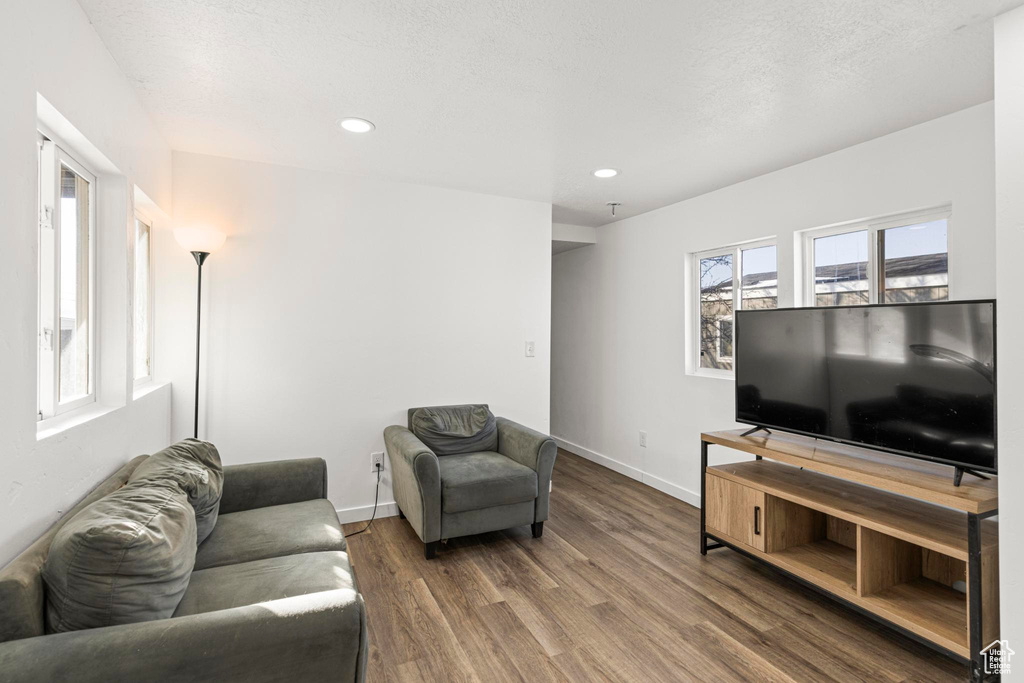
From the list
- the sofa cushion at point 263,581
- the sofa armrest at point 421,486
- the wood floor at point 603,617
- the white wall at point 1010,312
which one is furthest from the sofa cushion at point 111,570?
the white wall at point 1010,312

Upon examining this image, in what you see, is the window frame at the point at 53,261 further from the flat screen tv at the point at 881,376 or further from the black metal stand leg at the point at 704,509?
the flat screen tv at the point at 881,376

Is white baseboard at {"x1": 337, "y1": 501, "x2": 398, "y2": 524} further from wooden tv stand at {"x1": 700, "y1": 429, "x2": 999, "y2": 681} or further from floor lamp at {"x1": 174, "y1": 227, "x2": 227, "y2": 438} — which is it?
wooden tv stand at {"x1": 700, "y1": 429, "x2": 999, "y2": 681}

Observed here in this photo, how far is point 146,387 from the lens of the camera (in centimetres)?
274

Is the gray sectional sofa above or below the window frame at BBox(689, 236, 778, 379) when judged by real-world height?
below

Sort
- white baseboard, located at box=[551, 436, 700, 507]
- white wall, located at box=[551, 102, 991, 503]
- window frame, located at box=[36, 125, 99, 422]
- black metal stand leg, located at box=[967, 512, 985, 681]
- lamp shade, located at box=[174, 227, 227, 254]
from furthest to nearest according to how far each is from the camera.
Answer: white baseboard, located at box=[551, 436, 700, 507] < lamp shade, located at box=[174, 227, 227, 254] < white wall, located at box=[551, 102, 991, 503] < black metal stand leg, located at box=[967, 512, 985, 681] < window frame, located at box=[36, 125, 99, 422]

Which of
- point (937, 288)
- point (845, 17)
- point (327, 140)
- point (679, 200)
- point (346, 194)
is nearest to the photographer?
point (845, 17)

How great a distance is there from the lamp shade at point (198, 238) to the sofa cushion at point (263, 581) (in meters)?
1.83

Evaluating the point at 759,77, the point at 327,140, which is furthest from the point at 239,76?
the point at 759,77

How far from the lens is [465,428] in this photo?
11.8 feet

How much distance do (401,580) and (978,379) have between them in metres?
2.82

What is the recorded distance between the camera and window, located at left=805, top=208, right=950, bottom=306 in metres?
2.60

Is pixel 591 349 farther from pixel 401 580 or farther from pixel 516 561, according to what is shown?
pixel 401 580

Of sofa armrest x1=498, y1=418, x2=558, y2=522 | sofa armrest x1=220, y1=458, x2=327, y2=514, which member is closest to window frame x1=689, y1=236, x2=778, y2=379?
sofa armrest x1=498, y1=418, x2=558, y2=522

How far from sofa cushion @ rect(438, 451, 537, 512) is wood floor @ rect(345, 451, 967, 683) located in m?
0.32
